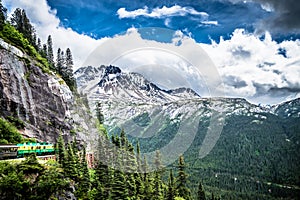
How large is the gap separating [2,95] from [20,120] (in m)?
4.93

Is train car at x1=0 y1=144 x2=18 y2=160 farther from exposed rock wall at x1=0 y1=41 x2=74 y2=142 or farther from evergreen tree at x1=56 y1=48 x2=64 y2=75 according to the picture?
evergreen tree at x1=56 y1=48 x2=64 y2=75

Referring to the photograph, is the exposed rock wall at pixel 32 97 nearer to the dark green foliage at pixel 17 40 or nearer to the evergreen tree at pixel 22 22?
the dark green foliage at pixel 17 40

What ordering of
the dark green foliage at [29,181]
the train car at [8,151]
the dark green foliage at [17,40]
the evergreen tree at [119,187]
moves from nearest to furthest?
the dark green foliage at [29,181] < the train car at [8,151] < the evergreen tree at [119,187] < the dark green foliage at [17,40]

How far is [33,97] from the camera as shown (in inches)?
2085

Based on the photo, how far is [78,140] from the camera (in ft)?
188

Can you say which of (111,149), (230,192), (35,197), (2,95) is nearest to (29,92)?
(2,95)

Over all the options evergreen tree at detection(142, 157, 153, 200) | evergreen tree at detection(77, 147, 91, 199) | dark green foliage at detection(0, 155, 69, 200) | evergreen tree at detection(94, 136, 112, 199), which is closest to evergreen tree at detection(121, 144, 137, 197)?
evergreen tree at detection(142, 157, 153, 200)

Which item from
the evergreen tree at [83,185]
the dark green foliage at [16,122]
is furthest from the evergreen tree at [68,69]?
the evergreen tree at [83,185]

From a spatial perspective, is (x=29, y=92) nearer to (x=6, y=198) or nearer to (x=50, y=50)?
(x=6, y=198)

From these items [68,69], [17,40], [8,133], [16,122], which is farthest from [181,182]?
[68,69]

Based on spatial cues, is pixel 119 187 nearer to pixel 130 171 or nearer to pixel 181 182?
pixel 130 171

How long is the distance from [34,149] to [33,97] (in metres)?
17.5

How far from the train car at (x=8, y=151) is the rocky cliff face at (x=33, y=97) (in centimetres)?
1267

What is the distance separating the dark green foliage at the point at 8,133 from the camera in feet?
132
